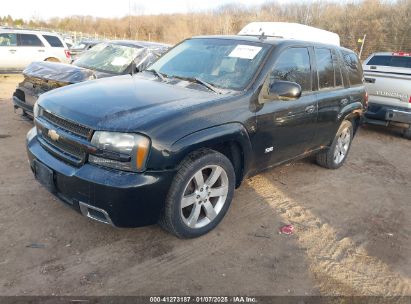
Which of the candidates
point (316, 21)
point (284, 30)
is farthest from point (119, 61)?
point (316, 21)

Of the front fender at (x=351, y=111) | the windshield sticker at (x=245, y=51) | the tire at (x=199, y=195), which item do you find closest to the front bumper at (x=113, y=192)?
the tire at (x=199, y=195)

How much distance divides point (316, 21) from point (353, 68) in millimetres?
31600

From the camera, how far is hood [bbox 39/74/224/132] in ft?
9.55

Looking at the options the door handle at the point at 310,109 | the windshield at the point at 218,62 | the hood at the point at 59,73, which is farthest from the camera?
the hood at the point at 59,73

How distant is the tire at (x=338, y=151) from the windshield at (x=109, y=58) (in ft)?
12.4

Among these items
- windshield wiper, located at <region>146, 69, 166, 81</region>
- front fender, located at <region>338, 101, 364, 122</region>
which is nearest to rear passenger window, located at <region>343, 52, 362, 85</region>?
front fender, located at <region>338, 101, 364, 122</region>

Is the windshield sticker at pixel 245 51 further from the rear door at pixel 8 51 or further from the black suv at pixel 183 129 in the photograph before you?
the rear door at pixel 8 51

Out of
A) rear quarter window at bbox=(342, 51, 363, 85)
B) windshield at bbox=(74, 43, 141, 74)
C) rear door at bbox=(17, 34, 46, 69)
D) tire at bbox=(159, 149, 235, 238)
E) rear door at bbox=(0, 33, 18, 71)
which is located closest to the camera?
tire at bbox=(159, 149, 235, 238)

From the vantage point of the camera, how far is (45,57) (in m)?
12.7

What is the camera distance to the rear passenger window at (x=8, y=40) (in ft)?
41.2

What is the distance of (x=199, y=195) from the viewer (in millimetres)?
3369

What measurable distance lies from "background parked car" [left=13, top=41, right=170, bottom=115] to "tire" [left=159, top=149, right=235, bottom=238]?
2276mm

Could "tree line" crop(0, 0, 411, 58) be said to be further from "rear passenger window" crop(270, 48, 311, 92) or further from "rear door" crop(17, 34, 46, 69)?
"rear passenger window" crop(270, 48, 311, 92)

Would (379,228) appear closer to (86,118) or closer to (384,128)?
(86,118)
